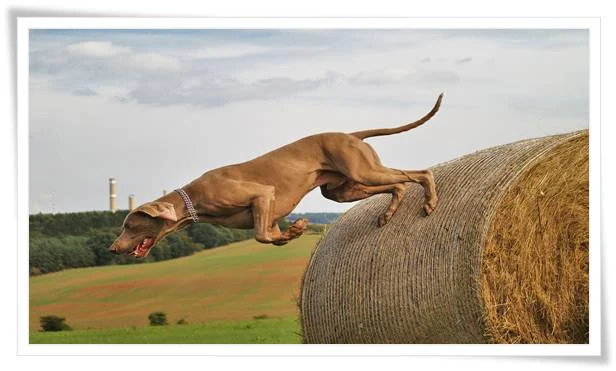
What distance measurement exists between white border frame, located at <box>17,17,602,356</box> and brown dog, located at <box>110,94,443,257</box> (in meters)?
0.65

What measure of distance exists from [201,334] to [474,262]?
2.41m

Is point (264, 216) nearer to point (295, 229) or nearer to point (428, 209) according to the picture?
point (295, 229)

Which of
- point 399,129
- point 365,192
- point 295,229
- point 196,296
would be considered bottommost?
point 196,296

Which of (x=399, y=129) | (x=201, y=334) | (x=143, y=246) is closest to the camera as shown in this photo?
(x=143, y=246)

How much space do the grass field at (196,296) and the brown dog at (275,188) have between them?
3.84 feet

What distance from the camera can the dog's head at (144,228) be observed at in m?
5.54

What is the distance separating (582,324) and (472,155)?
1.23 metres

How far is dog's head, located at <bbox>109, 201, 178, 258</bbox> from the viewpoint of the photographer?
554cm

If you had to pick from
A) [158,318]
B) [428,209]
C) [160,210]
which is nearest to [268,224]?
[160,210]

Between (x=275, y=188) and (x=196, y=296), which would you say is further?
(x=196, y=296)

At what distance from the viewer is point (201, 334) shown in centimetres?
689
